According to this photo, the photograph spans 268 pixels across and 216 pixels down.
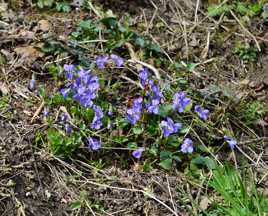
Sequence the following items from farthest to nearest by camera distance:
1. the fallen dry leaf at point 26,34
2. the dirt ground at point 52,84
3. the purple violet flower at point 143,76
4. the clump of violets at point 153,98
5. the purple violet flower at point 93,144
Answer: the fallen dry leaf at point 26,34
the purple violet flower at point 143,76
the clump of violets at point 153,98
the purple violet flower at point 93,144
the dirt ground at point 52,84

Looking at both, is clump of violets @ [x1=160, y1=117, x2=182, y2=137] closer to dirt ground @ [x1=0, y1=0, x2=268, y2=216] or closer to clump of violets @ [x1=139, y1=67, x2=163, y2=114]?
clump of violets @ [x1=139, y1=67, x2=163, y2=114]

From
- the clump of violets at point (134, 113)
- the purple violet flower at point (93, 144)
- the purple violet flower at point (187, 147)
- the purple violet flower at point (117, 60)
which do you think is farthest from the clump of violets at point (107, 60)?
the purple violet flower at point (187, 147)

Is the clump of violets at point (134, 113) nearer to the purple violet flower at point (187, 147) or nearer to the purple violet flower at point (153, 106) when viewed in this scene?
the purple violet flower at point (153, 106)

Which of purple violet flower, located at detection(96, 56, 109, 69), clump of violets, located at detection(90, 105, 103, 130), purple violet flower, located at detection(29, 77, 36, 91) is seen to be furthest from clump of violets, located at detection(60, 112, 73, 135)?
purple violet flower, located at detection(96, 56, 109, 69)

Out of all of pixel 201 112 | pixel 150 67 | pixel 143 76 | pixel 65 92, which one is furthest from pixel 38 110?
pixel 201 112

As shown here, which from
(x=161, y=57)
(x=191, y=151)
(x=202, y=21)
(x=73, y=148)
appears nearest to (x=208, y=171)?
(x=191, y=151)

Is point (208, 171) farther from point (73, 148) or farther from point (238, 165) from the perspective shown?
point (73, 148)
